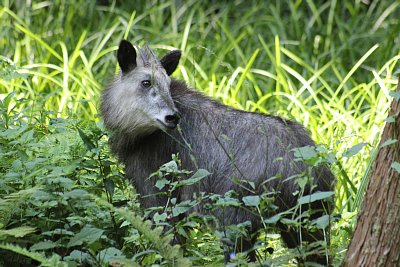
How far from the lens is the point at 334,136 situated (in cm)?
638

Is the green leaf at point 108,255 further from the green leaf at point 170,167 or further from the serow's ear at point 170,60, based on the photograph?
the serow's ear at point 170,60

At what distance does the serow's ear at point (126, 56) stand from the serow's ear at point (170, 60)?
0.23 m

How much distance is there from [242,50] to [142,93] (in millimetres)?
4599

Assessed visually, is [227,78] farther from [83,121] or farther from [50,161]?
[50,161]

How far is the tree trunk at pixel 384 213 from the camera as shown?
342 centimetres

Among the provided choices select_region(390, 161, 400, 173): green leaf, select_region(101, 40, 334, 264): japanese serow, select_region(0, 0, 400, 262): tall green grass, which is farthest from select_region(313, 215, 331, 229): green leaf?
select_region(0, 0, 400, 262): tall green grass

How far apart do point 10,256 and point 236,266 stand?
1.30 m

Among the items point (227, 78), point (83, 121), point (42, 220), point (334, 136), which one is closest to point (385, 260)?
point (42, 220)

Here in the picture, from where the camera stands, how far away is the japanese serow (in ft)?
14.6

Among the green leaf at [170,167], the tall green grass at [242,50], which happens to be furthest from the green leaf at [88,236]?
the tall green grass at [242,50]

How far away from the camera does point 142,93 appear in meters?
5.03

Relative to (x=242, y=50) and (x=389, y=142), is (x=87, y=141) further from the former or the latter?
(x=242, y=50)

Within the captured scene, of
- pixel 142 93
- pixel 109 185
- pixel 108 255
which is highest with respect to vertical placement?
pixel 142 93

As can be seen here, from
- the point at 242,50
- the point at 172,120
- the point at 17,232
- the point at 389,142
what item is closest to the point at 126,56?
the point at 172,120
